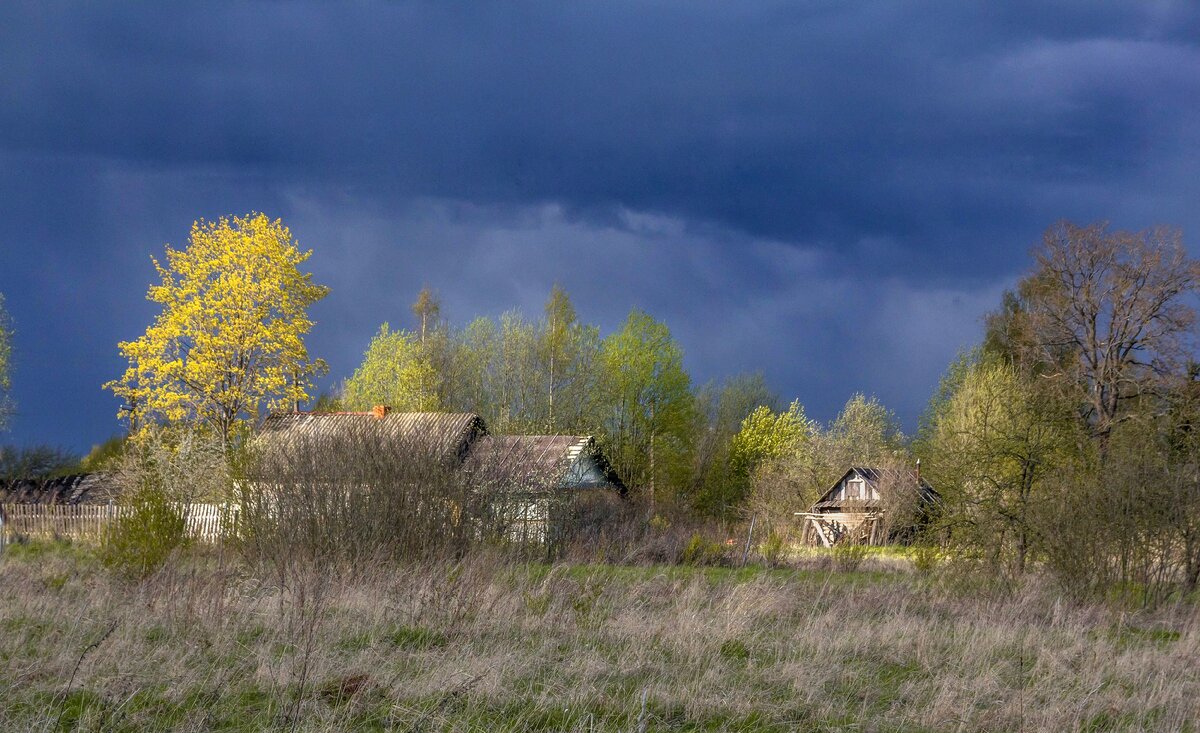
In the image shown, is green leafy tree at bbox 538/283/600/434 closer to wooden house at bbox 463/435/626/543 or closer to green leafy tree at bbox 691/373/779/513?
green leafy tree at bbox 691/373/779/513

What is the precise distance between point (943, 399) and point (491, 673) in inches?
2018

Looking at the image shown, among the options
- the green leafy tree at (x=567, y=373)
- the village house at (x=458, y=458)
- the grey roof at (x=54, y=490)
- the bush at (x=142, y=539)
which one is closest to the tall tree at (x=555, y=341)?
the green leafy tree at (x=567, y=373)

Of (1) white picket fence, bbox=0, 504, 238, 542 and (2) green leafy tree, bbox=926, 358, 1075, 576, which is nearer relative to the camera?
(2) green leafy tree, bbox=926, 358, 1075, 576

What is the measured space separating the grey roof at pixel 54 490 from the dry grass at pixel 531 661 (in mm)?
25379

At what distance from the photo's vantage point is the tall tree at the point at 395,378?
1793 inches

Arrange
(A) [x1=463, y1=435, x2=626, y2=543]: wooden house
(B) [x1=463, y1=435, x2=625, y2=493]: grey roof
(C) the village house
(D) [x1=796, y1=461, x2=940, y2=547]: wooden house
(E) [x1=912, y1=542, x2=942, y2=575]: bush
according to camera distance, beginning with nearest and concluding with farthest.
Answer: (C) the village house < (B) [x1=463, y1=435, x2=625, y2=493]: grey roof < (A) [x1=463, y1=435, x2=626, y2=543]: wooden house < (E) [x1=912, y1=542, x2=942, y2=575]: bush < (D) [x1=796, y1=461, x2=940, y2=547]: wooden house

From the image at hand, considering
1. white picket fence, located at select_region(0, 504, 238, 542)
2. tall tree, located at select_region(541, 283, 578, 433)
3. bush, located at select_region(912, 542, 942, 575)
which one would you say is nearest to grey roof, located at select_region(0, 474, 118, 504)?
white picket fence, located at select_region(0, 504, 238, 542)

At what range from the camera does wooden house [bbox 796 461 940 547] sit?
20.0m

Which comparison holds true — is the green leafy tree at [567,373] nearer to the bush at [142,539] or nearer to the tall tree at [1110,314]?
the tall tree at [1110,314]

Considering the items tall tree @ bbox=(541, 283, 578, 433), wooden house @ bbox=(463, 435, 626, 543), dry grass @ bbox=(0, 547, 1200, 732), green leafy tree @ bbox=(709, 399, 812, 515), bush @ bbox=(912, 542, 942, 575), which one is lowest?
dry grass @ bbox=(0, 547, 1200, 732)

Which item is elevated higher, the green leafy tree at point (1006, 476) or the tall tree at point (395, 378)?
the tall tree at point (395, 378)

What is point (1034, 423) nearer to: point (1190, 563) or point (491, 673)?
point (1190, 563)

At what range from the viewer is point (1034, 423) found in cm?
1655

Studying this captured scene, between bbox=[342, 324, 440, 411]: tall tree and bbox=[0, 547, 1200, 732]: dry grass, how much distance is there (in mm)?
33463
